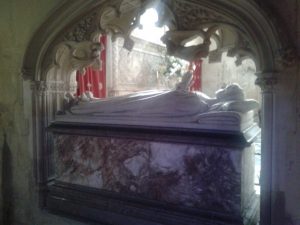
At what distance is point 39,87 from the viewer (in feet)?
8.78

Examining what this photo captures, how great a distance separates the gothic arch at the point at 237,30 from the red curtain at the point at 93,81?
2.25 ft

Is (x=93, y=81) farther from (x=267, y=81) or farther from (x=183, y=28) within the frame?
(x=267, y=81)

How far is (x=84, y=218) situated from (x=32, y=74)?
1.38 meters

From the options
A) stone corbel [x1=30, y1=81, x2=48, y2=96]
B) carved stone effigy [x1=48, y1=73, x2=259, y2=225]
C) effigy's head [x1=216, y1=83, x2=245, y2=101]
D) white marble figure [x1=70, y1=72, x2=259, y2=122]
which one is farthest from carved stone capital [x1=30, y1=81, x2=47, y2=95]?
effigy's head [x1=216, y1=83, x2=245, y2=101]

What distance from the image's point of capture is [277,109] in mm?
1817

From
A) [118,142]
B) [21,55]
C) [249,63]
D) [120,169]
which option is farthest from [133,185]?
[249,63]

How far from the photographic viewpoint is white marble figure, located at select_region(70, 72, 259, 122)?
2100mm

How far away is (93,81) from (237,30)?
7.07 feet

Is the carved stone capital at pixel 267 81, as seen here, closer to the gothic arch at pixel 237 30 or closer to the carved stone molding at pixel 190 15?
the gothic arch at pixel 237 30

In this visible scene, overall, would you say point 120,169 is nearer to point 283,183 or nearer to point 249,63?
point 283,183

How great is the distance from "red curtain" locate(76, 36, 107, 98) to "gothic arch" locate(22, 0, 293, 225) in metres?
0.69

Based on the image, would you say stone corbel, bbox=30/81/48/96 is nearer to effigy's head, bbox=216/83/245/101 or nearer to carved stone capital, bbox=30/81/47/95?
carved stone capital, bbox=30/81/47/95

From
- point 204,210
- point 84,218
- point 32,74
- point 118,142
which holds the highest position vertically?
point 32,74

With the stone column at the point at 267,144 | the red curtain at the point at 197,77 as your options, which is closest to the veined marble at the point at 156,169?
the stone column at the point at 267,144
